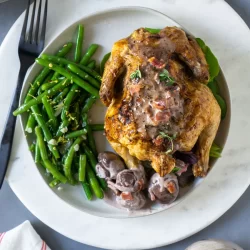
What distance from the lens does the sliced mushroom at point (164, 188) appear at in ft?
7.74

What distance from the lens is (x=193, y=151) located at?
242cm

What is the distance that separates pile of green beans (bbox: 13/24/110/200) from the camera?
249cm

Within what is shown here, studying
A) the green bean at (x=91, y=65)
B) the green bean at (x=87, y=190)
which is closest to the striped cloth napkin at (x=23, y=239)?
the green bean at (x=87, y=190)

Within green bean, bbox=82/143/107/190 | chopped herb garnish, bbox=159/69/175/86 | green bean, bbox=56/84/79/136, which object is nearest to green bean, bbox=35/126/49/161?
green bean, bbox=56/84/79/136

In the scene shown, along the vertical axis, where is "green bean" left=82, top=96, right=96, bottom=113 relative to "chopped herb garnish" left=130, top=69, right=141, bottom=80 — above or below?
below

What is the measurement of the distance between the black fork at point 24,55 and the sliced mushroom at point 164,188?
32.3 inches

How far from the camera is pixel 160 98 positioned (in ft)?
7.09

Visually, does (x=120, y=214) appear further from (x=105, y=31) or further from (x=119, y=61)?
(x=105, y=31)

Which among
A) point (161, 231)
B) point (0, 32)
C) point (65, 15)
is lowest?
point (161, 231)

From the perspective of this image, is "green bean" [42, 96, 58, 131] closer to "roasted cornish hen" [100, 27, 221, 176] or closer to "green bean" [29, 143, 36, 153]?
"green bean" [29, 143, 36, 153]

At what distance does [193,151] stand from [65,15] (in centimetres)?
104

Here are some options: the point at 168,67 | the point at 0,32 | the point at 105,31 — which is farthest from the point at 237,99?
the point at 0,32

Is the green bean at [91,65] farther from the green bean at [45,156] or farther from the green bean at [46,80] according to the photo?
the green bean at [45,156]

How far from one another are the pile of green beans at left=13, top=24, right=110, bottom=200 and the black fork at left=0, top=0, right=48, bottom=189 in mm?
108
